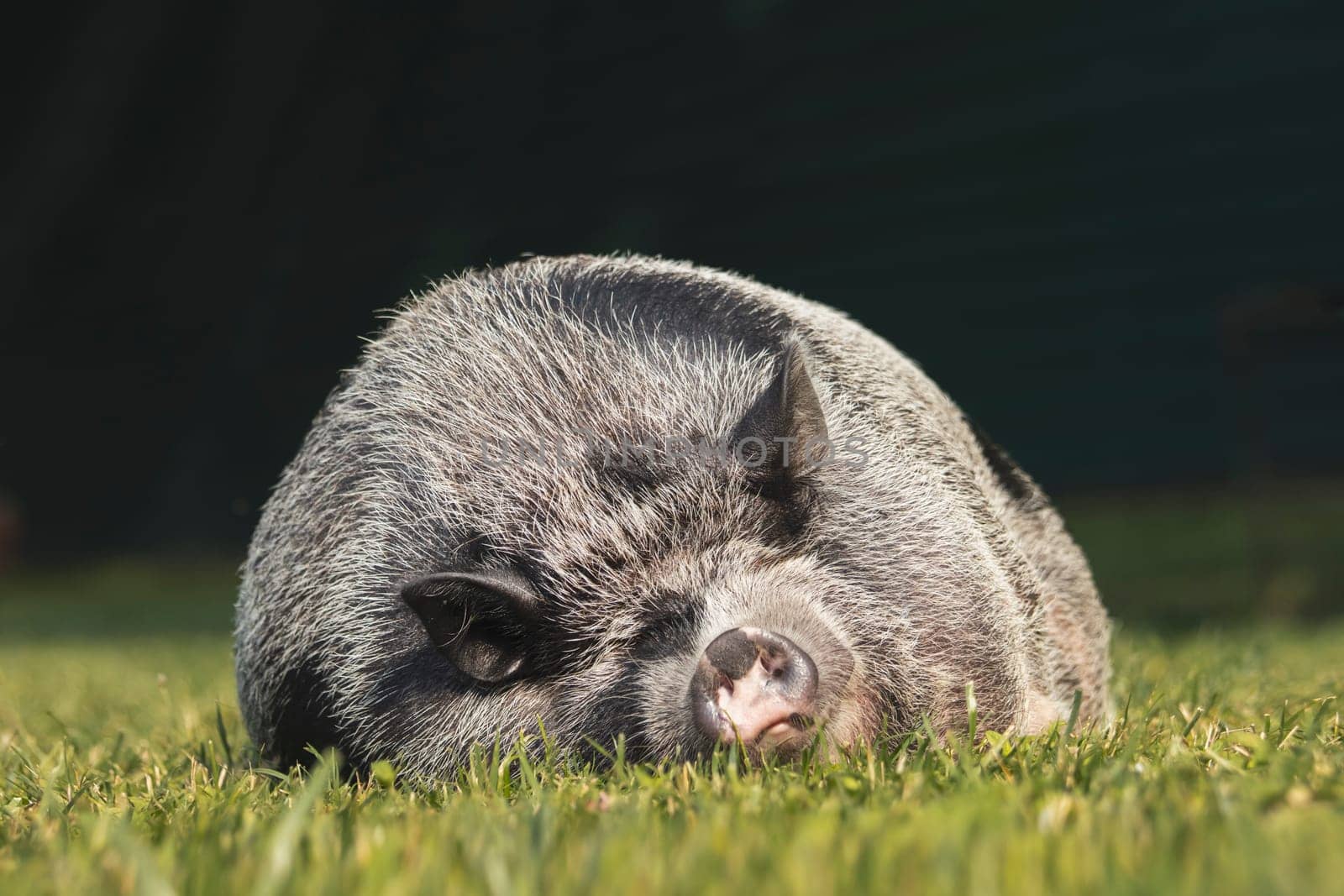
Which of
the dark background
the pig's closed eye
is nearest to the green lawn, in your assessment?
the pig's closed eye

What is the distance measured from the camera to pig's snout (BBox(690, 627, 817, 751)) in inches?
80.9

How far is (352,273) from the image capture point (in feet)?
41.8

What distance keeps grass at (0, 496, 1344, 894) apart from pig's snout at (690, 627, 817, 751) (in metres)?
0.07

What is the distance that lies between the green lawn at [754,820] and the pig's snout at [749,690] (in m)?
0.08

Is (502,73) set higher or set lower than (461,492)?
higher

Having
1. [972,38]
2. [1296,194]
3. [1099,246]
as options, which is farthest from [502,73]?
[1296,194]

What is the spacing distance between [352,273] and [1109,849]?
12.3 m

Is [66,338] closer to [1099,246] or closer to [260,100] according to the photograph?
[260,100]

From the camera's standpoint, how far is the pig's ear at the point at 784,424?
8.07ft

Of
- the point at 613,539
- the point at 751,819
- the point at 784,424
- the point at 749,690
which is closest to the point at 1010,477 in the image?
the point at 784,424

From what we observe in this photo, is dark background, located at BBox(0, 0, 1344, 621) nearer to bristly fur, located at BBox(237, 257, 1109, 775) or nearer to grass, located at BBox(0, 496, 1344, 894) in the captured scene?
bristly fur, located at BBox(237, 257, 1109, 775)

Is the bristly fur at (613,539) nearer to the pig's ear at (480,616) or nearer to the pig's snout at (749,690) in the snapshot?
the pig's ear at (480,616)

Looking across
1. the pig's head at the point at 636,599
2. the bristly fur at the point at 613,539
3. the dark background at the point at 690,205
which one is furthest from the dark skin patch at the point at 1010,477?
the dark background at the point at 690,205

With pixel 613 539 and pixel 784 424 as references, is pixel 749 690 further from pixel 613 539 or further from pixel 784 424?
pixel 784 424
